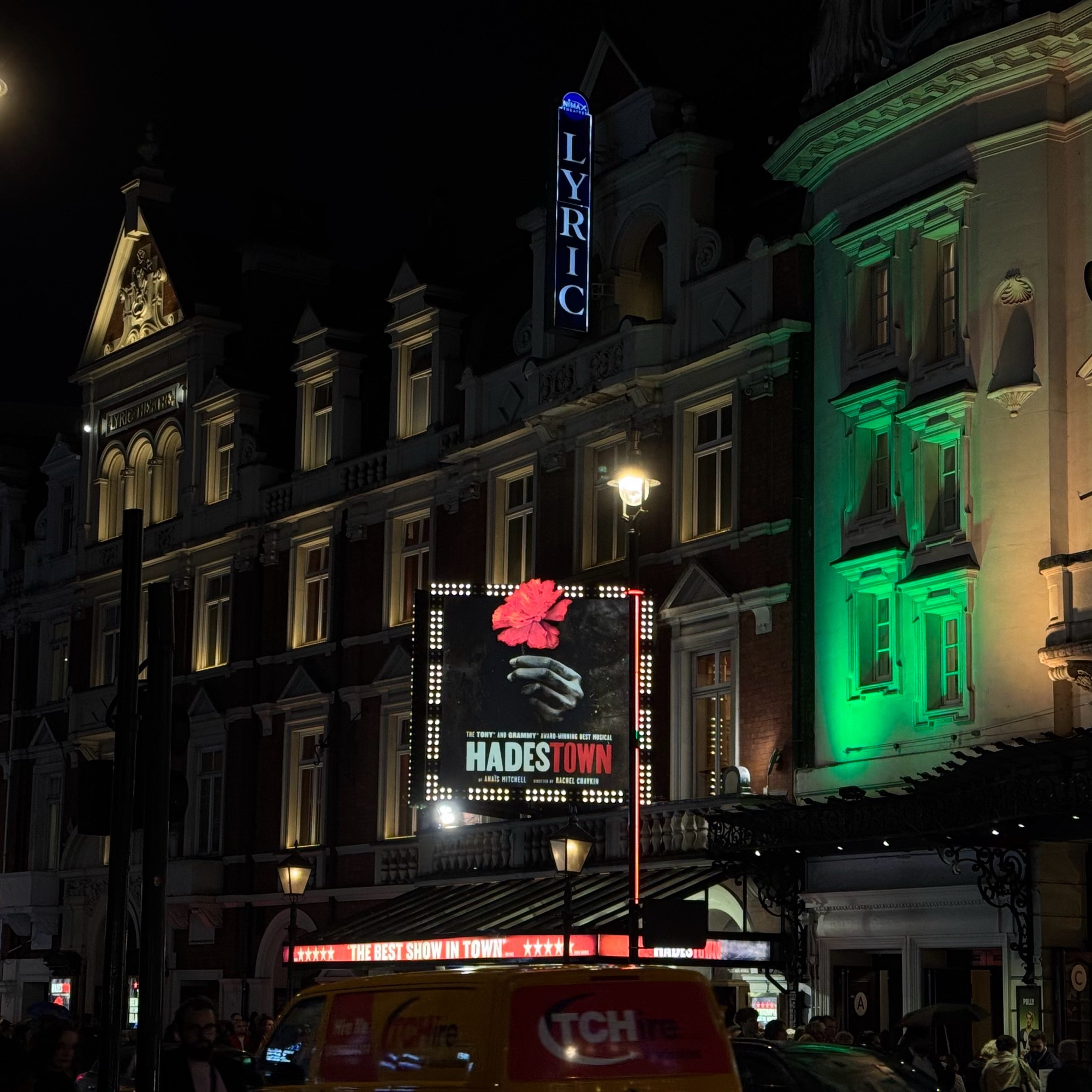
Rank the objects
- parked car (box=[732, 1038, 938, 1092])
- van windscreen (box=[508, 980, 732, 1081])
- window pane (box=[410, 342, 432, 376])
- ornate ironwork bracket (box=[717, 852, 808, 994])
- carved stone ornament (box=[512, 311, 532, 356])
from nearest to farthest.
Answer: van windscreen (box=[508, 980, 732, 1081])
parked car (box=[732, 1038, 938, 1092])
ornate ironwork bracket (box=[717, 852, 808, 994])
carved stone ornament (box=[512, 311, 532, 356])
window pane (box=[410, 342, 432, 376])

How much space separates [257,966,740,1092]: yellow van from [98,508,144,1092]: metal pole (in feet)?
5.19

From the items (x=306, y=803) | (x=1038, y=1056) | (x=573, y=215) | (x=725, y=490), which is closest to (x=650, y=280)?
(x=573, y=215)

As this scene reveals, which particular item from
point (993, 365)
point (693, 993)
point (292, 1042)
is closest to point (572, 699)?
point (993, 365)

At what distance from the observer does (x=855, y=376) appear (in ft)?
90.8

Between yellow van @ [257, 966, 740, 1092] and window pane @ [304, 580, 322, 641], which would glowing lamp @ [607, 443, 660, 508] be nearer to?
yellow van @ [257, 966, 740, 1092]

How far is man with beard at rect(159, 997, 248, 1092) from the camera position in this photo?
492 inches

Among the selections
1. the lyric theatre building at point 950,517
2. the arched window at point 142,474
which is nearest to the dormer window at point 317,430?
the arched window at point 142,474

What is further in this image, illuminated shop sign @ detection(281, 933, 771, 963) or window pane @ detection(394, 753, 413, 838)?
window pane @ detection(394, 753, 413, 838)

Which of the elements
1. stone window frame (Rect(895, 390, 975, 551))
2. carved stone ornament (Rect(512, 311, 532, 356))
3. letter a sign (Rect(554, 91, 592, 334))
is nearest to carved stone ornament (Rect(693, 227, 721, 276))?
letter a sign (Rect(554, 91, 592, 334))

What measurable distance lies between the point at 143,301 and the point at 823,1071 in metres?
33.7

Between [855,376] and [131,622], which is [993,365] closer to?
[855,376]

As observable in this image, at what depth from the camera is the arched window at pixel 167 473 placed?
44375 millimetres

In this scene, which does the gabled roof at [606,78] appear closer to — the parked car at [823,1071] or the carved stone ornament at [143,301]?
the carved stone ornament at [143,301]

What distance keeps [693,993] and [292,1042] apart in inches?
134
